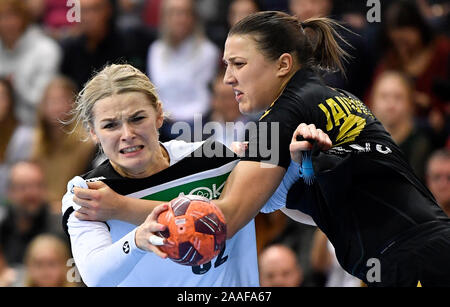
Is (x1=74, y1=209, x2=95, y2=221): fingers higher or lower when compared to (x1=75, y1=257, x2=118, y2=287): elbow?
higher

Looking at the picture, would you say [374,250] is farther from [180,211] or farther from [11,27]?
[11,27]

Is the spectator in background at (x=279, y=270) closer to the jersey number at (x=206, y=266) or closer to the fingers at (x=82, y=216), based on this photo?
the jersey number at (x=206, y=266)

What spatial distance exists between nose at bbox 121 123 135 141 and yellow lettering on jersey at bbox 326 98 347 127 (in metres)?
0.91

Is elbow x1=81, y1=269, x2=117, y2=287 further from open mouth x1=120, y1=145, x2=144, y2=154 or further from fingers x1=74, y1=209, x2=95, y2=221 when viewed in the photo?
open mouth x1=120, y1=145, x2=144, y2=154

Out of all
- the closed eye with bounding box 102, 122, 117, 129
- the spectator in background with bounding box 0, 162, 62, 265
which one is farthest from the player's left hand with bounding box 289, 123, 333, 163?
the spectator in background with bounding box 0, 162, 62, 265

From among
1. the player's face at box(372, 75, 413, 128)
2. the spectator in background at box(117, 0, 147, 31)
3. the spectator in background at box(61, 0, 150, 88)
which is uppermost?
the spectator in background at box(117, 0, 147, 31)

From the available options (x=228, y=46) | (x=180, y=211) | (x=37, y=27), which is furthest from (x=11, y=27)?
(x=180, y=211)

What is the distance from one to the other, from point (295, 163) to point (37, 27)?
5.36 m

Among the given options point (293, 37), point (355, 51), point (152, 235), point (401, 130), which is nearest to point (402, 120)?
point (401, 130)

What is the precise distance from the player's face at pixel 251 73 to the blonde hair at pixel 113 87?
1.28 feet

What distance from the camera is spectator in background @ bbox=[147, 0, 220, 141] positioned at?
734 centimetres

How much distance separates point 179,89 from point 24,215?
5.91 ft

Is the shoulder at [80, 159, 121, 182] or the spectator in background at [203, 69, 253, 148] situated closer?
the shoulder at [80, 159, 121, 182]

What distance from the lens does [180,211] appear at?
3352mm
